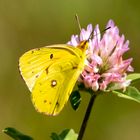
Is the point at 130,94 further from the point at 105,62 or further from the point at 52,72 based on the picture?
the point at 52,72

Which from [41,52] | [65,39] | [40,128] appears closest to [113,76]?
[41,52]

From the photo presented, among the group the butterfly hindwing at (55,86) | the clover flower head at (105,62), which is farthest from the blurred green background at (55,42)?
the clover flower head at (105,62)

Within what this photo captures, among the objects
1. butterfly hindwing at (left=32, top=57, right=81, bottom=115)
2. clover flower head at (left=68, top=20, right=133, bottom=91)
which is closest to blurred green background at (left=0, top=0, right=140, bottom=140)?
butterfly hindwing at (left=32, top=57, right=81, bottom=115)

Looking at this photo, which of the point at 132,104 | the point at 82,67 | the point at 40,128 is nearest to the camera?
the point at 82,67

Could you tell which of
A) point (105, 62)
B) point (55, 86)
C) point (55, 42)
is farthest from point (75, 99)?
point (55, 42)

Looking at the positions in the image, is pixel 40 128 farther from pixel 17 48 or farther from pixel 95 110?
pixel 17 48

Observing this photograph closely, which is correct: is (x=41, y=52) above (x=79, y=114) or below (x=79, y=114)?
above

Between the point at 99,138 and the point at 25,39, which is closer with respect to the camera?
the point at 99,138
